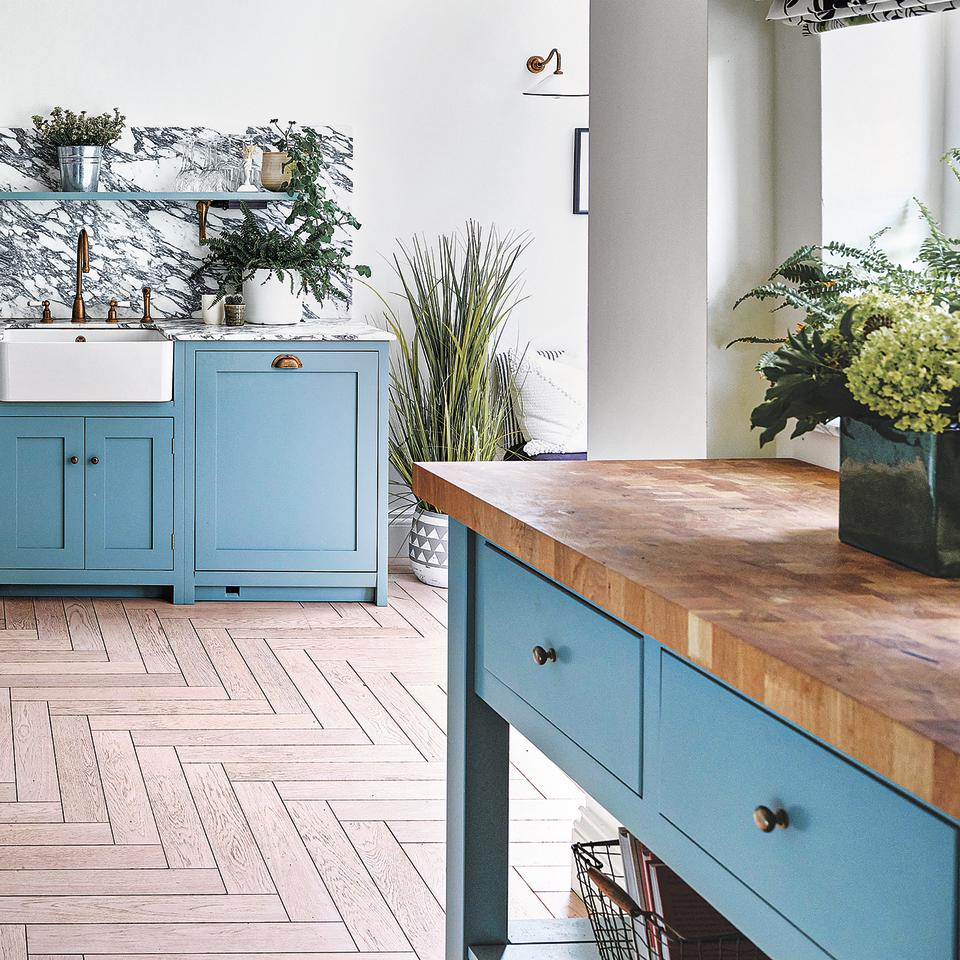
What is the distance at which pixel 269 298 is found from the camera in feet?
16.4

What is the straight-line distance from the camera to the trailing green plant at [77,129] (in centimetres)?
516

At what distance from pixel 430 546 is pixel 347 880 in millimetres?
2669

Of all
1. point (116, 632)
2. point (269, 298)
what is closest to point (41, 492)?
point (116, 632)

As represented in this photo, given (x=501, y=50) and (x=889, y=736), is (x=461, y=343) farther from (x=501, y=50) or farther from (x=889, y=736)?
(x=889, y=736)

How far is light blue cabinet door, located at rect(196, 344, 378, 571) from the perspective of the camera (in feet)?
15.5

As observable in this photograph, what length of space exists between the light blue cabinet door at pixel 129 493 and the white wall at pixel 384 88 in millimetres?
1230

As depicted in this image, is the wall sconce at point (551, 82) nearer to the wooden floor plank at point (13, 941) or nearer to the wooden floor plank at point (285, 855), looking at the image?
the wooden floor plank at point (285, 855)

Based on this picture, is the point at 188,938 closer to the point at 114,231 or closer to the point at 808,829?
the point at 808,829

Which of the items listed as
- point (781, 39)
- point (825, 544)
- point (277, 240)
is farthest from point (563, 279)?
point (825, 544)

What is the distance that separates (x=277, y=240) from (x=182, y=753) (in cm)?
241

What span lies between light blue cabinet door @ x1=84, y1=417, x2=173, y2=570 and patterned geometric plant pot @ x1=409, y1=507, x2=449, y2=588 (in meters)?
1.02

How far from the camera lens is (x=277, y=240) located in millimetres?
5086

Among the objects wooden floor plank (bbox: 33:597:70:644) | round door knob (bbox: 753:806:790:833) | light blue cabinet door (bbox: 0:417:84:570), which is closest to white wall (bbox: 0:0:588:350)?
light blue cabinet door (bbox: 0:417:84:570)

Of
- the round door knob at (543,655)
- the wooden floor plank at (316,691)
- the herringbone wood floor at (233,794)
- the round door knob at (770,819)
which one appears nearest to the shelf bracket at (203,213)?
the herringbone wood floor at (233,794)
